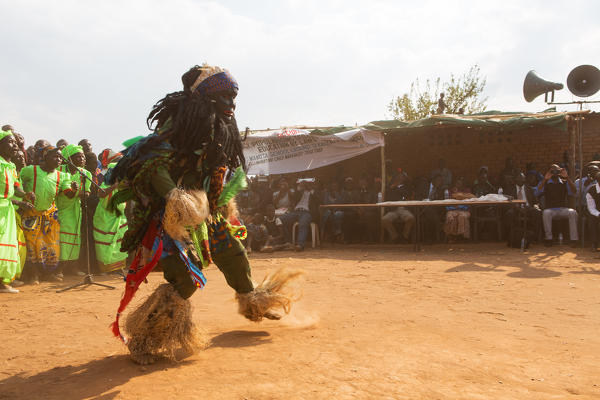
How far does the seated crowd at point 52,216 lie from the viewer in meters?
6.28

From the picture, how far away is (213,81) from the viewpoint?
3354 millimetres

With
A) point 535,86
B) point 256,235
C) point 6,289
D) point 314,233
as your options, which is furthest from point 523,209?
point 6,289

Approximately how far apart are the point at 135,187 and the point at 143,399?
1307 millimetres

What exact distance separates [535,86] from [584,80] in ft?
3.24

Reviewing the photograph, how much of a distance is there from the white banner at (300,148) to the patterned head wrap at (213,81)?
349 inches

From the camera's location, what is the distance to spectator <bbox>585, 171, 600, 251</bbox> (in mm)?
9180

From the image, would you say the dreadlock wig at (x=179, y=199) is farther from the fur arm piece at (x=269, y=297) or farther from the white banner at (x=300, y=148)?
the white banner at (x=300, y=148)

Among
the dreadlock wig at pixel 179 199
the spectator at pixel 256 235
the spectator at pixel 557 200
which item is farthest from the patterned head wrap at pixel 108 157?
the spectator at pixel 557 200

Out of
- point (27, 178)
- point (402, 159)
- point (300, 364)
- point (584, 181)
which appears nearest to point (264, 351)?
point (300, 364)

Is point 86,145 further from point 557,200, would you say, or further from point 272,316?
point 557,200

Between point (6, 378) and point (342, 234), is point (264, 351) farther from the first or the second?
point (342, 234)

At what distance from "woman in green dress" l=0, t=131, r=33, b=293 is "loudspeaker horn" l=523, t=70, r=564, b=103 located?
1017 cm

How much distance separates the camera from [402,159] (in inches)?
572

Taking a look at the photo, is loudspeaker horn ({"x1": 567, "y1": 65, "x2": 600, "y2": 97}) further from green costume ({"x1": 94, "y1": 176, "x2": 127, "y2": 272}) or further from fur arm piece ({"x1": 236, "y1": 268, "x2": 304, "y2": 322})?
green costume ({"x1": 94, "y1": 176, "x2": 127, "y2": 272})
